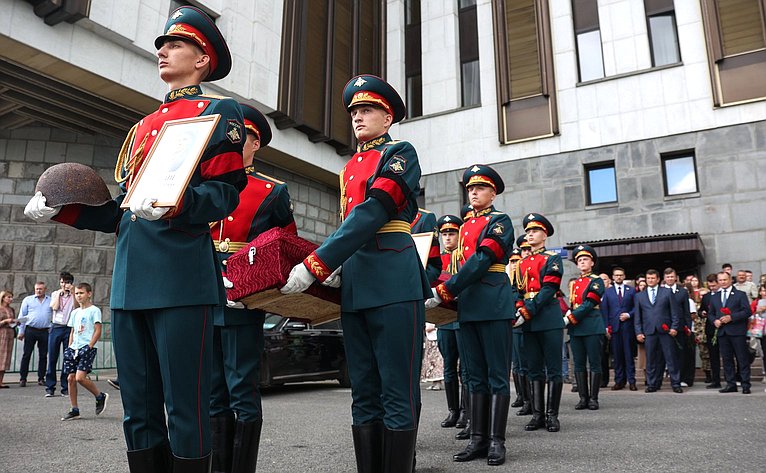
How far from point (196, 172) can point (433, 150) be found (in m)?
16.9

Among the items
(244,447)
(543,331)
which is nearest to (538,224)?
(543,331)

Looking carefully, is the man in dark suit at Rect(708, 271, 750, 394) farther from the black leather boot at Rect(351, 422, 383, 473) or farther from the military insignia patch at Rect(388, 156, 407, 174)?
the military insignia patch at Rect(388, 156, 407, 174)

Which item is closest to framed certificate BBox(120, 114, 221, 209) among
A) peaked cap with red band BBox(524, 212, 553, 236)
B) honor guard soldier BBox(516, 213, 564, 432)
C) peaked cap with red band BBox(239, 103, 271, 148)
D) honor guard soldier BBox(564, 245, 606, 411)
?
peaked cap with red band BBox(239, 103, 271, 148)

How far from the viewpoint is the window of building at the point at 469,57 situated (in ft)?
62.7

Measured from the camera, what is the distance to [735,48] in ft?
50.1

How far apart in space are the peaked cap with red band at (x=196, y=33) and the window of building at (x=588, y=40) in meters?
16.2

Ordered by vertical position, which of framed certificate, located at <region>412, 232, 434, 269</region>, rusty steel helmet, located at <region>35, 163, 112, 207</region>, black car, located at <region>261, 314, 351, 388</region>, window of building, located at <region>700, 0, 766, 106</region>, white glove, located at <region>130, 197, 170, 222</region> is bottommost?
black car, located at <region>261, 314, 351, 388</region>

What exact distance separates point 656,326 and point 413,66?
12.5 meters

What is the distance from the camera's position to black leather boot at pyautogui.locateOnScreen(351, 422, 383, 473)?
3.05 m

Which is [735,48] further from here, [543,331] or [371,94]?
[371,94]

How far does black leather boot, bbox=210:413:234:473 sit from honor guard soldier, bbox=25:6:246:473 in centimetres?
95

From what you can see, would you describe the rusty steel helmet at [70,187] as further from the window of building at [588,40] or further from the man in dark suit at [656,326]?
the window of building at [588,40]

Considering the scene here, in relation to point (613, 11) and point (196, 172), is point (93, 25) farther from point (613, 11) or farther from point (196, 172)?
point (613, 11)

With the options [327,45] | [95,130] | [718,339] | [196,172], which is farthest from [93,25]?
[718,339]
